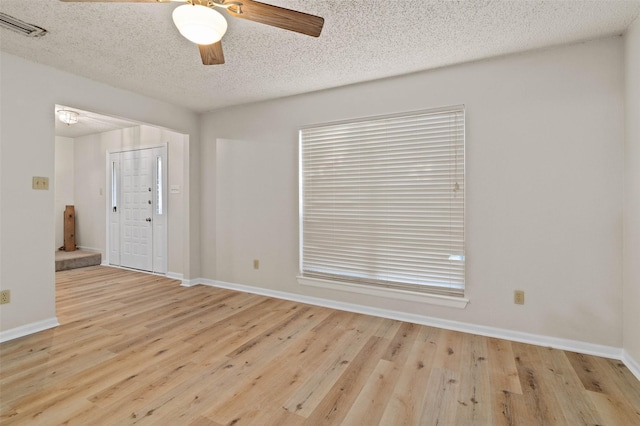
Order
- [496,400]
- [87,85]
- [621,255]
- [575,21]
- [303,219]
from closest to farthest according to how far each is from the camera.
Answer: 1. [496,400]
2. [575,21]
3. [621,255]
4. [87,85]
5. [303,219]

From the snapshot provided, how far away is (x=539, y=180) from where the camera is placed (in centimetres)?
258

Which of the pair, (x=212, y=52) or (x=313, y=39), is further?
(x=313, y=39)

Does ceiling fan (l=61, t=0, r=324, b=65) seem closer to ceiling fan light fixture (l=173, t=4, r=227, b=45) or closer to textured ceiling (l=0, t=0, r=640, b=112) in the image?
ceiling fan light fixture (l=173, t=4, r=227, b=45)

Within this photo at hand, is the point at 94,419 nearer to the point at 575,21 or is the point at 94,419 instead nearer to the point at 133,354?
the point at 133,354

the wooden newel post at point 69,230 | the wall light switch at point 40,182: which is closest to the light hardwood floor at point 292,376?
the wall light switch at point 40,182

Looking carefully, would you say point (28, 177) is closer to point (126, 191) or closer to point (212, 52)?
point (212, 52)

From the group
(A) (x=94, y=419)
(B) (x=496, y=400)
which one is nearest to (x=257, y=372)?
(A) (x=94, y=419)

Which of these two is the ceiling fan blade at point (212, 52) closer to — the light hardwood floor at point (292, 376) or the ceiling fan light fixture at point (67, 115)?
the light hardwood floor at point (292, 376)

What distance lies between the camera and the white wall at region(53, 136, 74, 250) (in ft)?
20.3

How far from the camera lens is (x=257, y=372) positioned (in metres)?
2.16

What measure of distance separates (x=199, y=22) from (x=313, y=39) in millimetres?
1099

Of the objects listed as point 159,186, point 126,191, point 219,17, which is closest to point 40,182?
point 159,186

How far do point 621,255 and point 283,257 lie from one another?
10.5 ft

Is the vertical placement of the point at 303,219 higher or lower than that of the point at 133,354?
higher
